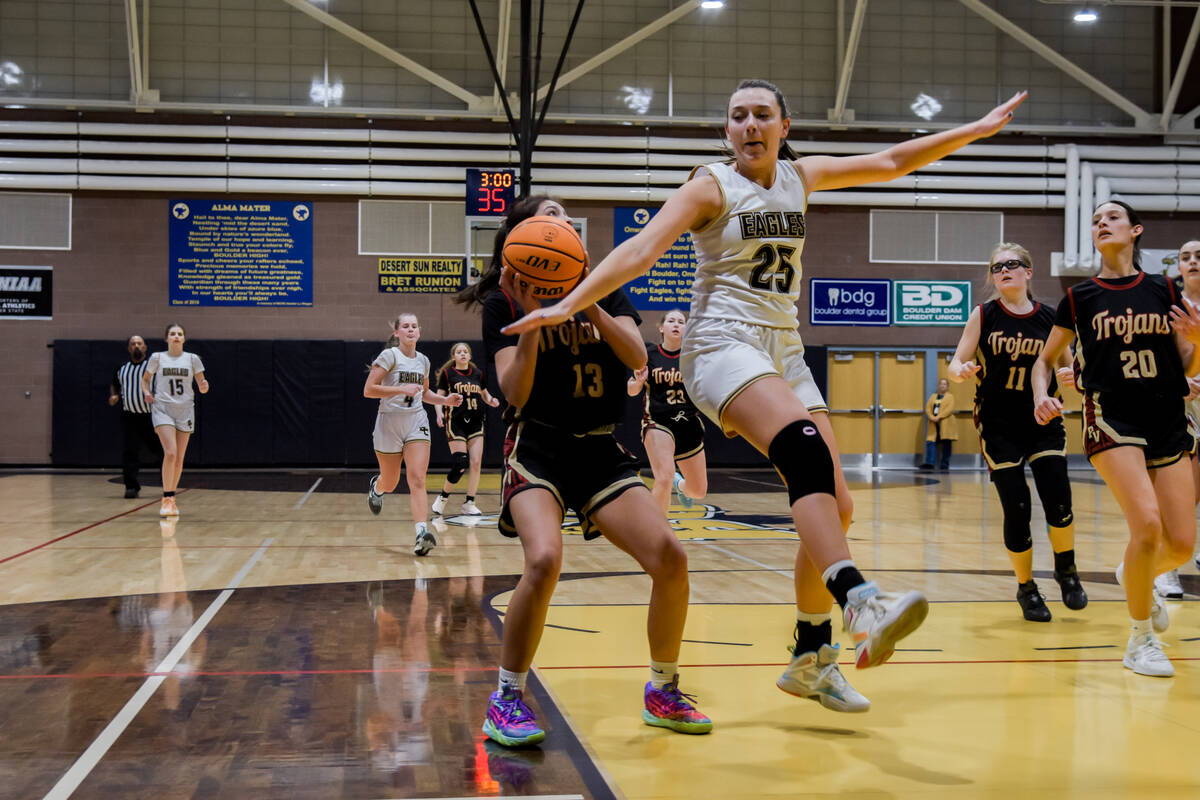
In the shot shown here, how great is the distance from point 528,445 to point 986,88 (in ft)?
60.9

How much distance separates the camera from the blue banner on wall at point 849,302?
1938 cm

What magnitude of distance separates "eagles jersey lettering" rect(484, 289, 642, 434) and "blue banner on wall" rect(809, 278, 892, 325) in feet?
53.8

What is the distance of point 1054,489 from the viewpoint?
5.65 metres

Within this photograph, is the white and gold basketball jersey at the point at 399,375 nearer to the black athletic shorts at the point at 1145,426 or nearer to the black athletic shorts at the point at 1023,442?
the black athletic shorts at the point at 1023,442

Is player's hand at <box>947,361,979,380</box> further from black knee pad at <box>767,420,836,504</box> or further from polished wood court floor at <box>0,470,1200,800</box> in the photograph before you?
black knee pad at <box>767,420,836,504</box>

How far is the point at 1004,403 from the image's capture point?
5.81 metres

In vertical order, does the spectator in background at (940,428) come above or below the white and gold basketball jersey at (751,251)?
below

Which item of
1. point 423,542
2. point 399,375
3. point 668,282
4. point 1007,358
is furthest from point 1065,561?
point 668,282

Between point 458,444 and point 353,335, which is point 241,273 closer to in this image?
point 353,335

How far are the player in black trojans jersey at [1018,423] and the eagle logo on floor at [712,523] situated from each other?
12.3 ft

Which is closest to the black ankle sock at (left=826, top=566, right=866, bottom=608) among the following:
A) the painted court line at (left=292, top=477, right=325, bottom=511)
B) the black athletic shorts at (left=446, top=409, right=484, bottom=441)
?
the black athletic shorts at (left=446, top=409, right=484, bottom=441)

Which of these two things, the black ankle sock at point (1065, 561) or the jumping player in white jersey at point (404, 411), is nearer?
the black ankle sock at point (1065, 561)

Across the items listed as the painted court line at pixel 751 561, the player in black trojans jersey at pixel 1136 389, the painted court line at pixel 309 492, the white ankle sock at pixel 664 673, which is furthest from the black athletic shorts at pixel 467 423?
the white ankle sock at pixel 664 673

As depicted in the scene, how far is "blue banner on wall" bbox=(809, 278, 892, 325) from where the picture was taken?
19.4m
